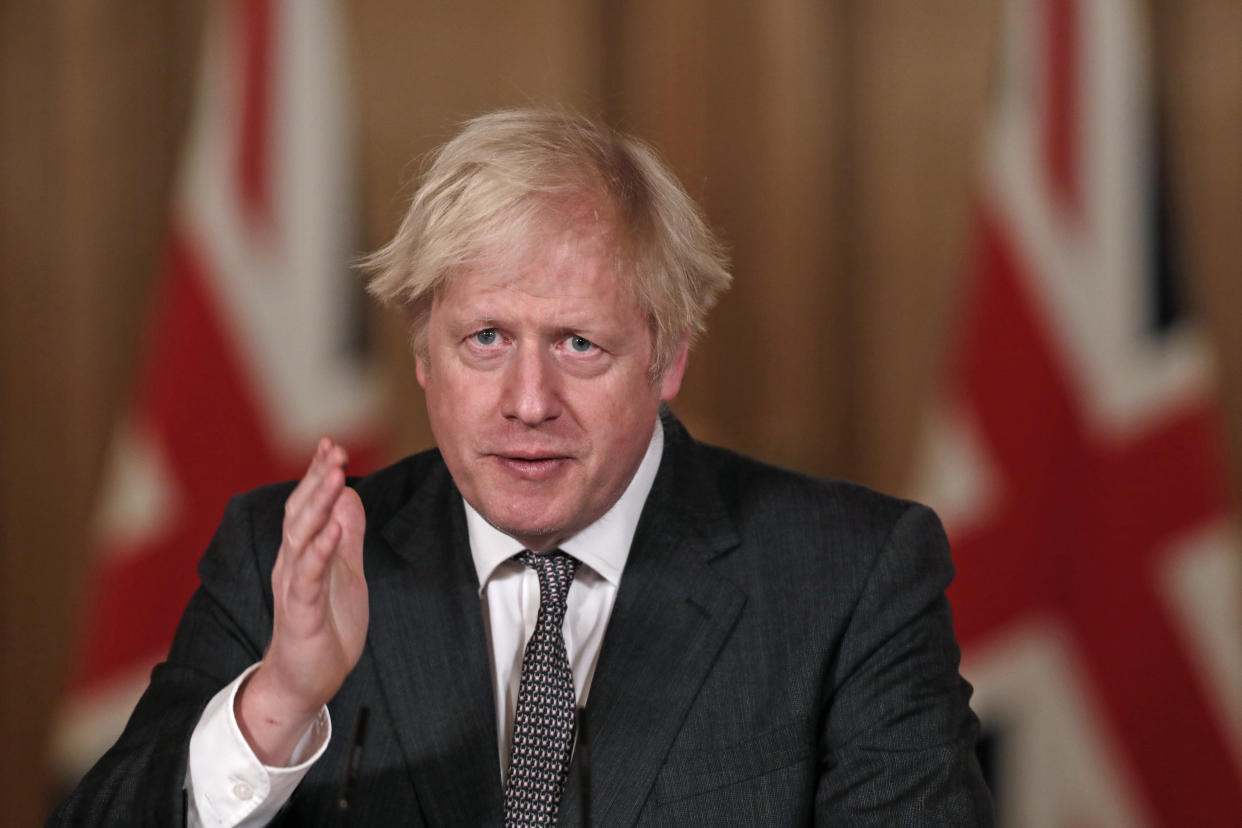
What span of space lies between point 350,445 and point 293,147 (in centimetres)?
74

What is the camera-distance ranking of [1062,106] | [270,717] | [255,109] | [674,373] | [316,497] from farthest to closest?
[255,109] < [1062,106] < [674,373] < [270,717] < [316,497]

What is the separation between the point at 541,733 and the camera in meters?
1.68

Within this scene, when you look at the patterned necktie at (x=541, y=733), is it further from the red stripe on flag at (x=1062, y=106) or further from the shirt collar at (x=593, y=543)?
the red stripe on flag at (x=1062, y=106)

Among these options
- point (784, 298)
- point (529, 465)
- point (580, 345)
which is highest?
point (784, 298)

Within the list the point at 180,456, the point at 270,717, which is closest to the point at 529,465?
the point at 270,717

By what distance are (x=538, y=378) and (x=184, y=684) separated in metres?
0.65

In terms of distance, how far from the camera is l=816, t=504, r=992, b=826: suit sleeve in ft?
5.30

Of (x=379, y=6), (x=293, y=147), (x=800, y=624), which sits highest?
(x=379, y=6)

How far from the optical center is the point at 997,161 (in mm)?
3084

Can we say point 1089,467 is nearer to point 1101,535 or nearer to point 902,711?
point 1101,535

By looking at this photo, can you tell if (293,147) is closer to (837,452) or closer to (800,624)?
(837,452)

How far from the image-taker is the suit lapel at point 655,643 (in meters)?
1.65

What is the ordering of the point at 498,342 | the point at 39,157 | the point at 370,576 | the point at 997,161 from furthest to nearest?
the point at 39,157 < the point at 997,161 < the point at 370,576 < the point at 498,342

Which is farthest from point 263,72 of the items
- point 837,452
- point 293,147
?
point 837,452
